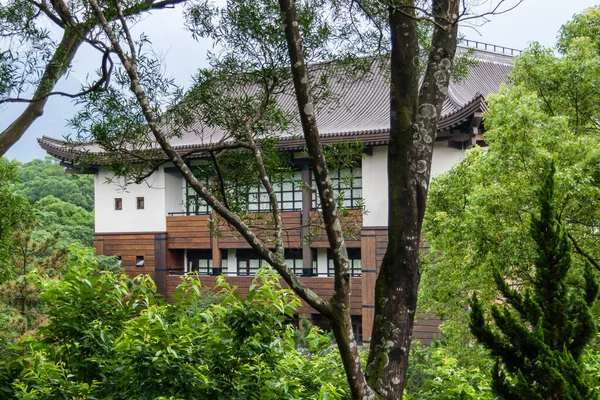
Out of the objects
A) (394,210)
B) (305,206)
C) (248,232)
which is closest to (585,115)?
(394,210)

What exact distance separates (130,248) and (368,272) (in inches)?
247

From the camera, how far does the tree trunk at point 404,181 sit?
10.2 feet

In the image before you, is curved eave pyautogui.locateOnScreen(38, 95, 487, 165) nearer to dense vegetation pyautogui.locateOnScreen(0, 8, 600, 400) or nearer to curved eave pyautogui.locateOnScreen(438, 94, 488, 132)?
curved eave pyautogui.locateOnScreen(438, 94, 488, 132)

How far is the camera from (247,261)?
16.1 metres

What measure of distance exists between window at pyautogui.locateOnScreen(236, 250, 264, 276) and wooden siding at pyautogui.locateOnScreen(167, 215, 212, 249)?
80 centimetres

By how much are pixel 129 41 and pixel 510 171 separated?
14.7 ft

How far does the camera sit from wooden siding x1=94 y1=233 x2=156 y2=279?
16.3 m

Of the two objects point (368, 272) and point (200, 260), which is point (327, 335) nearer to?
point (368, 272)

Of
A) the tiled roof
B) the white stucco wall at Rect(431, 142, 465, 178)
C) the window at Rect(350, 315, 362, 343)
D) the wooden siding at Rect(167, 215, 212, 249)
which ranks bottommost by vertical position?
the window at Rect(350, 315, 362, 343)

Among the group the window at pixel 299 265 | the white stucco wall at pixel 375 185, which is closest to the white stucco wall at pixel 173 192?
the window at pixel 299 265

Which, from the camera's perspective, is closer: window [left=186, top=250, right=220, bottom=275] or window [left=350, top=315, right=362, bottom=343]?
window [left=350, top=315, right=362, bottom=343]

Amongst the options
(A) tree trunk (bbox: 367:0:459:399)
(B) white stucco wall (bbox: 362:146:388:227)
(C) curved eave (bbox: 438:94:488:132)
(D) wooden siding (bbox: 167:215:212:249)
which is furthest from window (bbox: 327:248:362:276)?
(A) tree trunk (bbox: 367:0:459:399)

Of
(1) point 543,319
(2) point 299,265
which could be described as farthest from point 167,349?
(2) point 299,265

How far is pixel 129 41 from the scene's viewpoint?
3646mm
